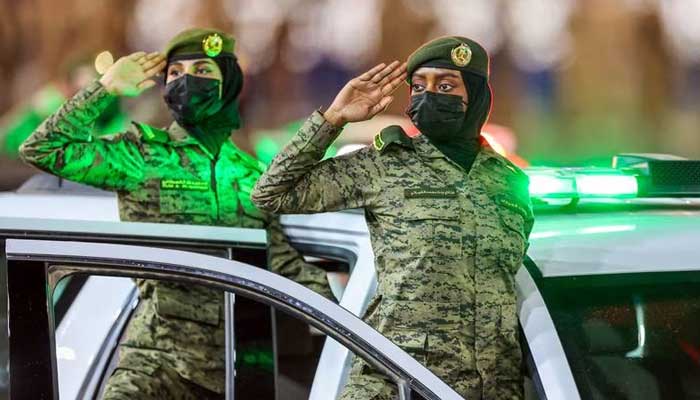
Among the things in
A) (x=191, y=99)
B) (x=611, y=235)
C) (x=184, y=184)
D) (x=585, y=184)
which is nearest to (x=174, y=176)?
(x=184, y=184)

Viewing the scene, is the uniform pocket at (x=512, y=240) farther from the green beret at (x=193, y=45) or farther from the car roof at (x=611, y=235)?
the green beret at (x=193, y=45)

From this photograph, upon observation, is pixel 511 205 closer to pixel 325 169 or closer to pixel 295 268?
pixel 325 169

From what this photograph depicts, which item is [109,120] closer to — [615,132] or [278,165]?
[278,165]

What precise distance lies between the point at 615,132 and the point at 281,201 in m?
13.4

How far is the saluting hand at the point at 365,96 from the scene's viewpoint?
3445 millimetres

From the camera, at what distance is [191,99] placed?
13.9 ft

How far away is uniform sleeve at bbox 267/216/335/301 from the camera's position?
4.04m

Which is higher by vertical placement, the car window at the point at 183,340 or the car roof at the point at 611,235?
the car roof at the point at 611,235

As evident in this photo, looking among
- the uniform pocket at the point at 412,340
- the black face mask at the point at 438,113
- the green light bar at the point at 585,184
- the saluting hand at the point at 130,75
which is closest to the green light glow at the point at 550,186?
the green light bar at the point at 585,184

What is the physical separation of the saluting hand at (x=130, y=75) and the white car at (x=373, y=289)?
0.60m

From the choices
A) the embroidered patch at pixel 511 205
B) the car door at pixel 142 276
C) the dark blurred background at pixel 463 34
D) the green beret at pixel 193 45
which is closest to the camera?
the car door at pixel 142 276

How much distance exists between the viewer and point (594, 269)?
341 centimetres

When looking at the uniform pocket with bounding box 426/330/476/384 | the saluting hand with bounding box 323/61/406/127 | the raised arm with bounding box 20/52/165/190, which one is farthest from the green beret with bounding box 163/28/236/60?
the uniform pocket with bounding box 426/330/476/384

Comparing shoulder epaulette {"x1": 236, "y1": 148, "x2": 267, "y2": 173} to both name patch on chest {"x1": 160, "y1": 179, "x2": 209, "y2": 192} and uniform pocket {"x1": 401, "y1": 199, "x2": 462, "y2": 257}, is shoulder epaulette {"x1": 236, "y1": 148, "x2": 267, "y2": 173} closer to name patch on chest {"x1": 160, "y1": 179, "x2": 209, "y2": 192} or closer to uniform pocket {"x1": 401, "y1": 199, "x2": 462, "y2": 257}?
name patch on chest {"x1": 160, "y1": 179, "x2": 209, "y2": 192}
